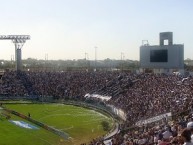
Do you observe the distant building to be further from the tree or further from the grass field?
the tree

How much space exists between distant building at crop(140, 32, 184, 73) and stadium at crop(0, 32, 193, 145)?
0.18m

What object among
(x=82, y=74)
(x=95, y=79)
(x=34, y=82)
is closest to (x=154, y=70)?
(x=95, y=79)

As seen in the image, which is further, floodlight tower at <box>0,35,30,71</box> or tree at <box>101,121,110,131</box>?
floodlight tower at <box>0,35,30,71</box>

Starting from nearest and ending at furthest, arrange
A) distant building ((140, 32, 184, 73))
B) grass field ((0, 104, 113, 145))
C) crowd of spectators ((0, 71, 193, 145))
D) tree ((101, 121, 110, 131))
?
grass field ((0, 104, 113, 145)), crowd of spectators ((0, 71, 193, 145)), tree ((101, 121, 110, 131)), distant building ((140, 32, 184, 73))

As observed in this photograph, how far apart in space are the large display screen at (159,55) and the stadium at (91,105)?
0.18m

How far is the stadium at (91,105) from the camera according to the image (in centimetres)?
4178

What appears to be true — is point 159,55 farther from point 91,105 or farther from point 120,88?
point 91,105

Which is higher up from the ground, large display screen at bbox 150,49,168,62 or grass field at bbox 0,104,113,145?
large display screen at bbox 150,49,168,62

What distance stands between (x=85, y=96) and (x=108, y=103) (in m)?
11.7

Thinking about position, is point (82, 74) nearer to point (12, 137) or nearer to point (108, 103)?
point (108, 103)

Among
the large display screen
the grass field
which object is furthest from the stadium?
the large display screen

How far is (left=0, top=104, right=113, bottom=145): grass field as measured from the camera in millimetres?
46594

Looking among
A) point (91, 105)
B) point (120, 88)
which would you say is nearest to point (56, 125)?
point (91, 105)

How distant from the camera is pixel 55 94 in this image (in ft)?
275
